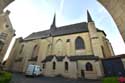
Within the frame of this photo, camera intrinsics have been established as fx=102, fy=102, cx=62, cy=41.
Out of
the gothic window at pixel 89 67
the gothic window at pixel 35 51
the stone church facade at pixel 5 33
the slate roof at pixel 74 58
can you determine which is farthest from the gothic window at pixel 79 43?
the stone church facade at pixel 5 33

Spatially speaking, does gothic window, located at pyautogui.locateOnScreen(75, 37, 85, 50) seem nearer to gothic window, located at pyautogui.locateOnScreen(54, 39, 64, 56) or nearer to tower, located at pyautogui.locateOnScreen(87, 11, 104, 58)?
tower, located at pyautogui.locateOnScreen(87, 11, 104, 58)

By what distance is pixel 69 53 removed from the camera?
25656mm

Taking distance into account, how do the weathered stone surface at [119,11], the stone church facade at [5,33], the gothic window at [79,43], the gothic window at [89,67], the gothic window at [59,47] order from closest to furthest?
the weathered stone surface at [119,11], the gothic window at [89,67], the stone church facade at [5,33], the gothic window at [79,43], the gothic window at [59,47]

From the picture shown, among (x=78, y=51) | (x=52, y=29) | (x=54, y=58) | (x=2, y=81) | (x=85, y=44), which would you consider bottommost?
(x=2, y=81)

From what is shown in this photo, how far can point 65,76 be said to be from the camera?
22422 mm

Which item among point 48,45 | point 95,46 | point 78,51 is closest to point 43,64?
point 48,45

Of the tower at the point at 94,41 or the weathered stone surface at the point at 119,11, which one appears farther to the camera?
the tower at the point at 94,41

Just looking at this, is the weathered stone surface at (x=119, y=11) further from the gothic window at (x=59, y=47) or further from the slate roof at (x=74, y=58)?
the gothic window at (x=59, y=47)

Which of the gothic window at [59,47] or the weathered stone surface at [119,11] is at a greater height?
the gothic window at [59,47]

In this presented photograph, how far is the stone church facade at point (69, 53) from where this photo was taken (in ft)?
71.1

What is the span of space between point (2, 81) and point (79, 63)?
17099 mm

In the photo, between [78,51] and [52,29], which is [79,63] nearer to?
[78,51]

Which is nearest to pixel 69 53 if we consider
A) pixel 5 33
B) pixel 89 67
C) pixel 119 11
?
pixel 89 67

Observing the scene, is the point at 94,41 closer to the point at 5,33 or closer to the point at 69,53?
the point at 69,53
